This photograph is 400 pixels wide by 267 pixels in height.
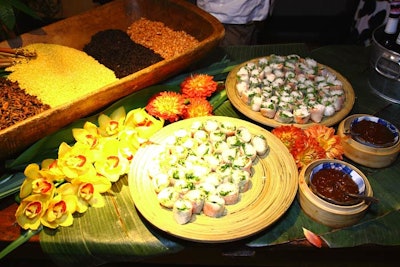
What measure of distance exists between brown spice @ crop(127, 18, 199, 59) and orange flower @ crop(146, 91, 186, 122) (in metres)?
0.45

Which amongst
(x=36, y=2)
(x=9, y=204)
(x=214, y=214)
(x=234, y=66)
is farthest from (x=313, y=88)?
(x=36, y=2)

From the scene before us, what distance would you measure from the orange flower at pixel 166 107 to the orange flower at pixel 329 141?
69 cm

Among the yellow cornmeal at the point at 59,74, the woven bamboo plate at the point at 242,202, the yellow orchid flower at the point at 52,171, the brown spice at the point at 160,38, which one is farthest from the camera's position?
the brown spice at the point at 160,38

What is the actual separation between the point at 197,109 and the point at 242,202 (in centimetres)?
64

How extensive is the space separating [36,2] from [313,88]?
3.44 meters

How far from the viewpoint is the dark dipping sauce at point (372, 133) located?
1923mm

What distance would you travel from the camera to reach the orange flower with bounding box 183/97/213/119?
2117mm

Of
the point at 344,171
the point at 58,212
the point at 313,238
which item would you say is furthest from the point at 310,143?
the point at 58,212

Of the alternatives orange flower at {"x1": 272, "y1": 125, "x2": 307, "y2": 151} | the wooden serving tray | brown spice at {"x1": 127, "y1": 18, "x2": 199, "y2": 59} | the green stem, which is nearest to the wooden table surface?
the green stem

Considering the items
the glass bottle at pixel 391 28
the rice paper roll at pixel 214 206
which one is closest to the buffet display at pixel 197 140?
the rice paper roll at pixel 214 206

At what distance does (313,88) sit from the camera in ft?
7.30

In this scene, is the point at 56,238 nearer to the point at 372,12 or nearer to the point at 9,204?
the point at 9,204

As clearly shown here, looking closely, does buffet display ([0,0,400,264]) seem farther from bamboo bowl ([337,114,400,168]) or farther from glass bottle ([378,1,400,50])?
glass bottle ([378,1,400,50])

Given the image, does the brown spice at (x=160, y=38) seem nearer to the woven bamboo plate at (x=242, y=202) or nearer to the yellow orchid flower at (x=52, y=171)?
the woven bamboo plate at (x=242, y=202)
